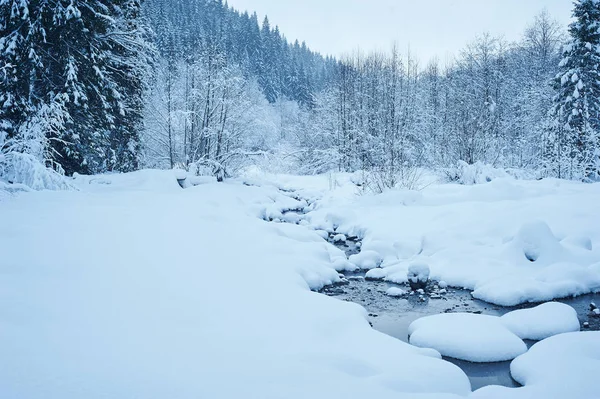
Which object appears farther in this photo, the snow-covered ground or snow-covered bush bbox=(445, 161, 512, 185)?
snow-covered bush bbox=(445, 161, 512, 185)

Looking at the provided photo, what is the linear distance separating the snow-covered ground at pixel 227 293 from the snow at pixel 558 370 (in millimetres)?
26

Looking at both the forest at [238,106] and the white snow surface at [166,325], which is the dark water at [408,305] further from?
the forest at [238,106]

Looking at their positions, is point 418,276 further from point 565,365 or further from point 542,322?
point 565,365

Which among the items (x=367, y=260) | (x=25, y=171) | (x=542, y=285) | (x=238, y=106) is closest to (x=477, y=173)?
(x=367, y=260)

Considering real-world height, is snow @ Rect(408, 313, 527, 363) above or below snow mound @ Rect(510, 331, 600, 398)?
below

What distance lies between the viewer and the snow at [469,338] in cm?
389

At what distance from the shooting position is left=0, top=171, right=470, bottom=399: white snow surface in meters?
2.12

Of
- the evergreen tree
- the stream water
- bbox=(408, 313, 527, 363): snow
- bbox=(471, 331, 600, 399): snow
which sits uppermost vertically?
the evergreen tree

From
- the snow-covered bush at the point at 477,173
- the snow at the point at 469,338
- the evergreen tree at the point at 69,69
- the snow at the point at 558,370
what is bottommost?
the snow at the point at 469,338

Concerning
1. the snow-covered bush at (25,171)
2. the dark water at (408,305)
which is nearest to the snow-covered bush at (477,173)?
the dark water at (408,305)

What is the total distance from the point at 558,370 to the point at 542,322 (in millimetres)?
1378

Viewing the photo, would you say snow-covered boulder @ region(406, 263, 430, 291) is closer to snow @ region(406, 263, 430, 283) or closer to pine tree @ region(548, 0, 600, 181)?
snow @ region(406, 263, 430, 283)

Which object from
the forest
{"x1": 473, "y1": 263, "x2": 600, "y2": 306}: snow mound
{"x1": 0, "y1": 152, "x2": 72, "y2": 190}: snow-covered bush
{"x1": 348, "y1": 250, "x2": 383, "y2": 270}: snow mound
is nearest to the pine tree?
the forest

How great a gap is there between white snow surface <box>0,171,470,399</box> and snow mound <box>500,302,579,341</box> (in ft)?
4.79
